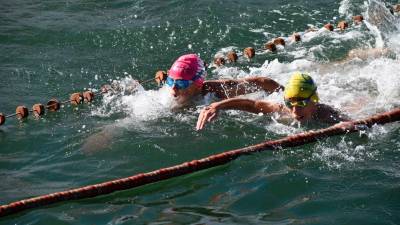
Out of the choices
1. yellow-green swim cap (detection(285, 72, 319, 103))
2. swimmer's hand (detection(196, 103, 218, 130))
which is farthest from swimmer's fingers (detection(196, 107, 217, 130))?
yellow-green swim cap (detection(285, 72, 319, 103))

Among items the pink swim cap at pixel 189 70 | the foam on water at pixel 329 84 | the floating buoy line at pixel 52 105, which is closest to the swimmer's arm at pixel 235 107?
the foam on water at pixel 329 84

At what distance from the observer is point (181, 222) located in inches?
224

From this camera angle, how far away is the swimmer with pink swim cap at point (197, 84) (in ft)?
27.0

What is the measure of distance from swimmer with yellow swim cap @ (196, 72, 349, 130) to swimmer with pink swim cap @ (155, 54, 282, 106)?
55cm

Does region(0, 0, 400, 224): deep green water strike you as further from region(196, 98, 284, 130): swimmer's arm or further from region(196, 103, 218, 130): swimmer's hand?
region(196, 103, 218, 130): swimmer's hand

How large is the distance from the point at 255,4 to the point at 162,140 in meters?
7.60

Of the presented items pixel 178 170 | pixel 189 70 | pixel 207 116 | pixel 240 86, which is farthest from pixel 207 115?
pixel 240 86

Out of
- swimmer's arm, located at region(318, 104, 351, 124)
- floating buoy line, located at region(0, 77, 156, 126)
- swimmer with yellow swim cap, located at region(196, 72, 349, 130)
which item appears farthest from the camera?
floating buoy line, located at region(0, 77, 156, 126)

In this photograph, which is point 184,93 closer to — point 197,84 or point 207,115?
point 197,84

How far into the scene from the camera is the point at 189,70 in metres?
8.23

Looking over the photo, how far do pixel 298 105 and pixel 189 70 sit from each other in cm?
167

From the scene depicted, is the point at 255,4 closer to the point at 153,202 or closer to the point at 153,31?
the point at 153,31

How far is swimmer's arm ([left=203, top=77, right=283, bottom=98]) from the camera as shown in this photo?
27.8 feet

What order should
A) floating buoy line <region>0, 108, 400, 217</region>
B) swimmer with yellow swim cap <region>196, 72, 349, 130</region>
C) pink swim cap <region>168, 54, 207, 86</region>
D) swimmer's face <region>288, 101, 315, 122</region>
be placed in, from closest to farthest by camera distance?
floating buoy line <region>0, 108, 400, 217</region>, swimmer with yellow swim cap <region>196, 72, 349, 130</region>, swimmer's face <region>288, 101, 315, 122</region>, pink swim cap <region>168, 54, 207, 86</region>
